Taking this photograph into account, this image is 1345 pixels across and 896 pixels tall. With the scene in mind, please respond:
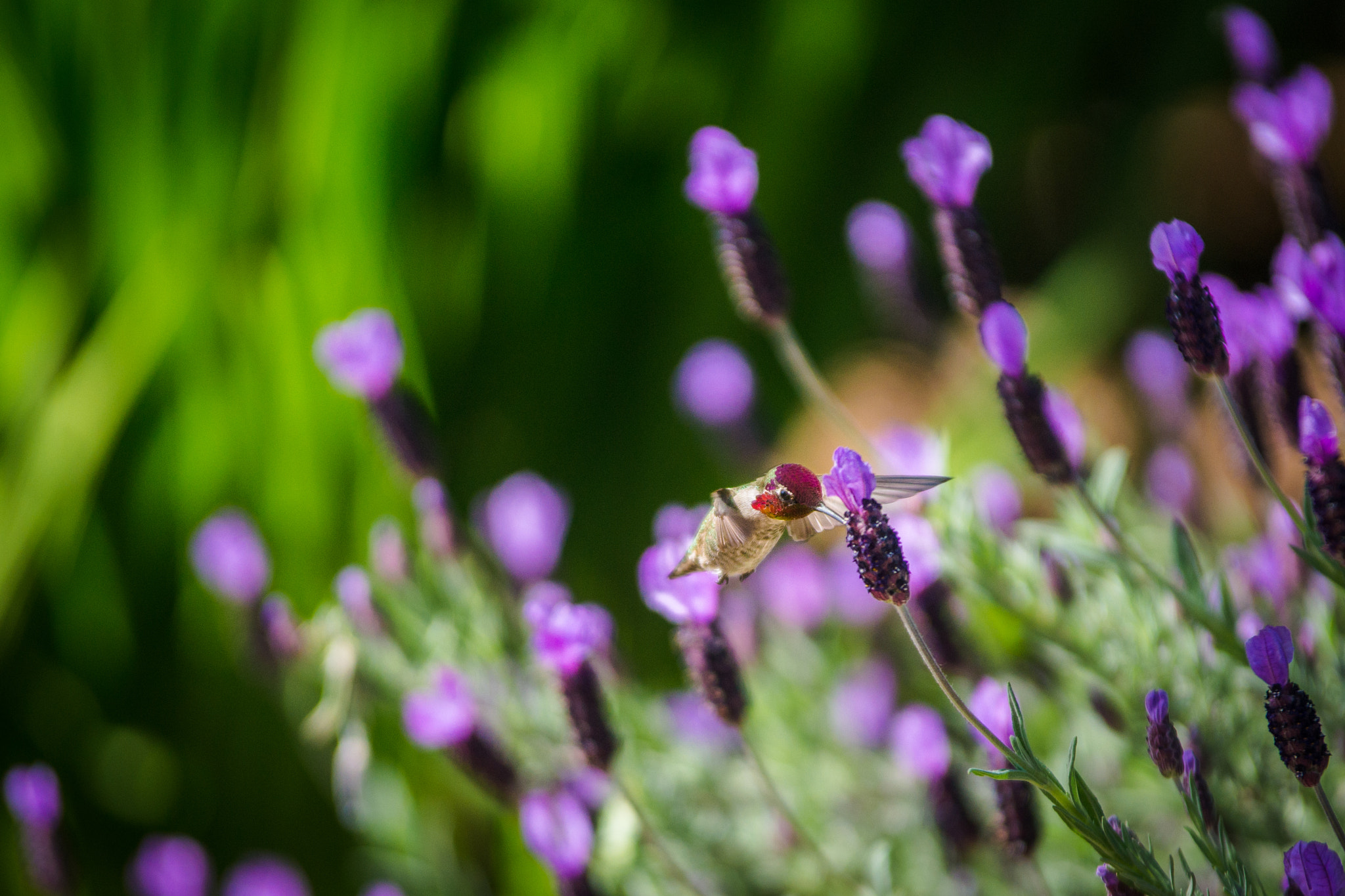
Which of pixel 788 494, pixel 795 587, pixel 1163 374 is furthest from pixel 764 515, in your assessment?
pixel 1163 374

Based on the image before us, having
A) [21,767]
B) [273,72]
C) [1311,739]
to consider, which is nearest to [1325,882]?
[1311,739]

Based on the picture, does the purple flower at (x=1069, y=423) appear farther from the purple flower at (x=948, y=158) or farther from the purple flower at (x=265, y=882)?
the purple flower at (x=265, y=882)

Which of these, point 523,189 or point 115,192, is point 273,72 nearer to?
point 115,192

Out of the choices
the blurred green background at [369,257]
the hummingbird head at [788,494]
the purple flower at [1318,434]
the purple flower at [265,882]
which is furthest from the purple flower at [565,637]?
the blurred green background at [369,257]

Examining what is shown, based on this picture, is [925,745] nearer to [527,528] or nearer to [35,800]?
[527,528]

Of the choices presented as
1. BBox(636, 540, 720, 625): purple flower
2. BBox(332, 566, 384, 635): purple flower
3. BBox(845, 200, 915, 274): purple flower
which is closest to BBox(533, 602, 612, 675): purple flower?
BBox(636, 540, 720, 625): purple flower
